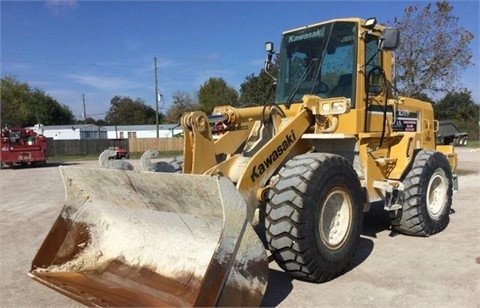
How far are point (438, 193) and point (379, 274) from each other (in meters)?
2.65

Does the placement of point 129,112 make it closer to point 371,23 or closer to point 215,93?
point 215,93

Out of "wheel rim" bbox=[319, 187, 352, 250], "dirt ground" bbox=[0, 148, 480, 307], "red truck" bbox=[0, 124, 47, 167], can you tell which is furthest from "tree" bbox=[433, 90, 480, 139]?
"wheel rim" bbox=[319, 187, 352, 250]

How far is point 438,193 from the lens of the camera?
22.6 feet

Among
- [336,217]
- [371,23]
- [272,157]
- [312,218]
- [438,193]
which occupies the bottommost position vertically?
[438,193]

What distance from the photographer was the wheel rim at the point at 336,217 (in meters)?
4.66

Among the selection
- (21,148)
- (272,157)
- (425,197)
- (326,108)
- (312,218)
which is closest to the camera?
(312,218)

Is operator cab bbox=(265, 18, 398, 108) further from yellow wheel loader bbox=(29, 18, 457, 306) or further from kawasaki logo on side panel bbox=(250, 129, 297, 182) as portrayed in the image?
kawasaki logo on side panel bbox=(250, 129, 297, 182)

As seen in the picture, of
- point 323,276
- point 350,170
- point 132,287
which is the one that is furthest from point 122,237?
point 350,170

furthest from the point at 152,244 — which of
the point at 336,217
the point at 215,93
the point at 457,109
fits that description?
the point at 457,109

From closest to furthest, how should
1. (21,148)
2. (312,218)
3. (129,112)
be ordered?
1. (312,218)
2. (21,148)
3. (129,112)

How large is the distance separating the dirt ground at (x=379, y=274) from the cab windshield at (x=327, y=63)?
6.62 feet

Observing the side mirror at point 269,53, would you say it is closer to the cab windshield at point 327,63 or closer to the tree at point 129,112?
the cab windshield at point 327,63

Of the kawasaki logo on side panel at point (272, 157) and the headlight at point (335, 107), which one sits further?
the headlight at point (335, 107)

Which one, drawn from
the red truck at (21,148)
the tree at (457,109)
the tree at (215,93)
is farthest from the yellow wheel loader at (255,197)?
the tree at (457,109)
